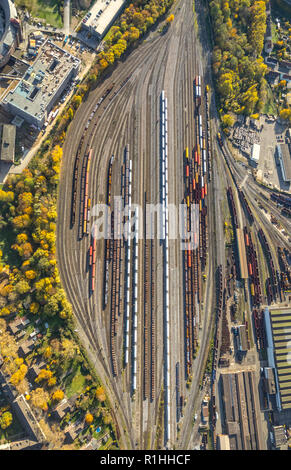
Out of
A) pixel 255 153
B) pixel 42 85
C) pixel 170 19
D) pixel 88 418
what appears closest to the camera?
pixel 88 418

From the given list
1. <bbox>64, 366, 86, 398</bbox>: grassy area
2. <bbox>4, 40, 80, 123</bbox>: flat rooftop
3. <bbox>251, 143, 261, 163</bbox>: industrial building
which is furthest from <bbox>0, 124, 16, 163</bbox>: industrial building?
<bbox>251, 143, 261, 163</bbox>: industrial building

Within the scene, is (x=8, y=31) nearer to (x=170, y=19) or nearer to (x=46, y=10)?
(x=46, y=10)

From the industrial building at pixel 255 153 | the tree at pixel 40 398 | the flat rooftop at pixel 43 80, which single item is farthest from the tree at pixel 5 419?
the industrial building at pixel 255 153

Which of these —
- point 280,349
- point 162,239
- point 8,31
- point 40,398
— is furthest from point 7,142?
point 280,349

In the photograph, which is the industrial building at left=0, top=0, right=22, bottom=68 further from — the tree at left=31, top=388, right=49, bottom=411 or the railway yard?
the tree at left=31, top=388, right=49, bottom=411

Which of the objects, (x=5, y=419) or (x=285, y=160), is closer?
(x=5, y=419)

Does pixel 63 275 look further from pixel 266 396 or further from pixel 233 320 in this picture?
pixel 266 396

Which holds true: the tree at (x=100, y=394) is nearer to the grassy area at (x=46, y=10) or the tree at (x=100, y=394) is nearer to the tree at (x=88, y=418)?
the tree at (x=88, y=418)
